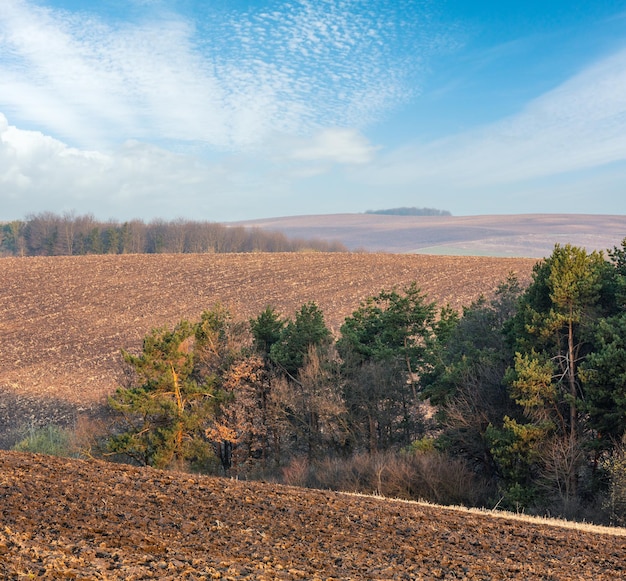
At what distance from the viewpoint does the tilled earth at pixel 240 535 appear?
6758 mm

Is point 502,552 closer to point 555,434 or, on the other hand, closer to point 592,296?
point 555,434

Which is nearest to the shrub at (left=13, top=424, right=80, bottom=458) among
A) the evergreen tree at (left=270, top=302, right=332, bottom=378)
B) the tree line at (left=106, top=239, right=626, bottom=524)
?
the tree line at (left=106, top=239, right=626, bottom=524)

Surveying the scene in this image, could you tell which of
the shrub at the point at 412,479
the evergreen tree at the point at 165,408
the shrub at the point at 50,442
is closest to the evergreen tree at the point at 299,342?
the evergreen tree at the point at 165,408

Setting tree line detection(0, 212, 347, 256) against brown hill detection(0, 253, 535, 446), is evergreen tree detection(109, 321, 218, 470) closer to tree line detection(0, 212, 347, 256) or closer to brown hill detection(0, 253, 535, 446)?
brown hill detection(0, 253, 535, 446)

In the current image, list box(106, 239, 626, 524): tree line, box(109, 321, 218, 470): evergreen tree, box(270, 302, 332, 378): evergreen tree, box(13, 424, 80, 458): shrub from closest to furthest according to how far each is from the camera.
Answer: box(106, 239, 626, 524): tree line, box(109, 321, 218, 470): evergreen tree, box(13, 424, 80, 458): shrub, box(270, 302, 332, 378): evergreen tree

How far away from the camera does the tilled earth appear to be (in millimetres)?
6758

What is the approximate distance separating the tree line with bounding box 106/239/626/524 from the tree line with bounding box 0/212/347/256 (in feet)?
263

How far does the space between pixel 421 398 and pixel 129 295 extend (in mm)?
42619

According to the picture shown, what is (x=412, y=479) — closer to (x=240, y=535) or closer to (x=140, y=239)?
(x=240, y=535)

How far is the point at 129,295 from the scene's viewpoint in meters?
61.0

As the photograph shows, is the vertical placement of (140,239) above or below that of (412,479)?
above

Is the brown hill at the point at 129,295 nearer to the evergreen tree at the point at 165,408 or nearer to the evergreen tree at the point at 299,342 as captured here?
the evergreen tree at the point at 299,342

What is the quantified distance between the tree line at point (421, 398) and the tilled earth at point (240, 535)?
835 centimetres

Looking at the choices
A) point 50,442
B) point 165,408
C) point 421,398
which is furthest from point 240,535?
point 50,442
